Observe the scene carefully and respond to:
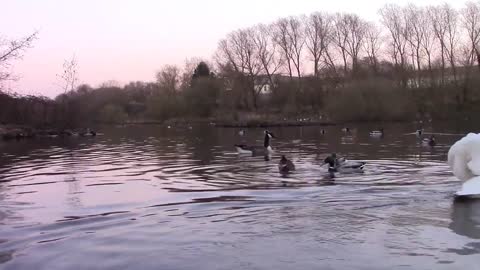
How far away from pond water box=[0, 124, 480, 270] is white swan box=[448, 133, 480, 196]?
47 cm

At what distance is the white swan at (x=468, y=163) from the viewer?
11.8 metres

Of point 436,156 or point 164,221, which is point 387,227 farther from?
point 436,156

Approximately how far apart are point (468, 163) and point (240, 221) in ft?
19.0

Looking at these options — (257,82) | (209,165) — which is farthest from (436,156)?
(257,82)

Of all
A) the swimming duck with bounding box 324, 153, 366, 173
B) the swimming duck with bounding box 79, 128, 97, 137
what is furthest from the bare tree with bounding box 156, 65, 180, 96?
the swimming duck with bounding box 324, 153, 366, 173

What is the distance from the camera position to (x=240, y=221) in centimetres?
1017

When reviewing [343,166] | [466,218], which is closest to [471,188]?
[466,218]

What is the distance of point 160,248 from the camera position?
8320mm

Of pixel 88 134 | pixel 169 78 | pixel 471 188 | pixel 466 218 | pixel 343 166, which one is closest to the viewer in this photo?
pixel 466 218

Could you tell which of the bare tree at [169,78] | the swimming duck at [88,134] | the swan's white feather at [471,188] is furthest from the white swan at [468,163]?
the bare tree at [169,78]

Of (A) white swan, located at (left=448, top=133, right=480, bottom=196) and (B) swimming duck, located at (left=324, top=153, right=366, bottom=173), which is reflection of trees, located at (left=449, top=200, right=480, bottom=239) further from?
(B) swimming duck, located at (left=324, top=153, right=366, bottom=173)

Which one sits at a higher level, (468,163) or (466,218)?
(468,163)

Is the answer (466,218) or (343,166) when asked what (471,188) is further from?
(343,166)

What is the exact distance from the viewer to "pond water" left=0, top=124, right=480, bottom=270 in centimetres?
762
